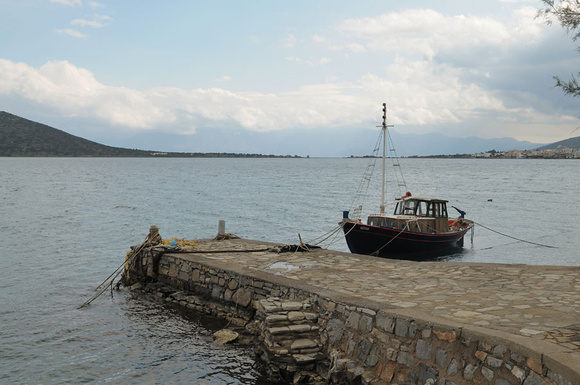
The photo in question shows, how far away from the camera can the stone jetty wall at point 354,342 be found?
21.0ft

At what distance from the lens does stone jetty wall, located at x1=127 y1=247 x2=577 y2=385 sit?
21.0 ft

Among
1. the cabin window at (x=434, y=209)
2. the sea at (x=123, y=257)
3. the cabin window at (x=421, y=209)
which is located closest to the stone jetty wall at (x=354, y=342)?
the sea at (x=123, y=257)

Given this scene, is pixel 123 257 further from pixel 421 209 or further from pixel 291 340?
pixel 291 340

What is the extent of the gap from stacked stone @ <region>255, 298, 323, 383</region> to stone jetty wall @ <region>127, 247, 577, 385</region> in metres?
0.02

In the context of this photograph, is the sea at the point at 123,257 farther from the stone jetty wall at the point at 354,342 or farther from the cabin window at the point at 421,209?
the cabin window at the point at 421,209

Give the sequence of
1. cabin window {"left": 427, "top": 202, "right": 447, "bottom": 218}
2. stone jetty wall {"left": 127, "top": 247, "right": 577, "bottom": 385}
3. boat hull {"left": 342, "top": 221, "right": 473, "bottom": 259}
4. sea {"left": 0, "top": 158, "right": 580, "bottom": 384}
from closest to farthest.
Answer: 1. stone jetty wall {"left": 127, "top": 247, "right": 577, "bottom": 385}
2. sea {"left": 0, "top": 158, "right": 580, "bottom": 384}
3. boat hull {"left": 342, "top": 221, "right": 473, "bottom": 259}
4. cabin window {"left": 427, "top": 202, "right": 447, "bottom": 218}

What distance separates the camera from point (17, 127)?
199500mm

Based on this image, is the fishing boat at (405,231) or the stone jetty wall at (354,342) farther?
the fishing boat at (405,231)

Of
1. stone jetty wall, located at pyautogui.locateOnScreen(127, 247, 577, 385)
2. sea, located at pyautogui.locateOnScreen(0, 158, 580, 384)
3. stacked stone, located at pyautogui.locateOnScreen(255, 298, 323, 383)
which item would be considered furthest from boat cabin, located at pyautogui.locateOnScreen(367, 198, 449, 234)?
stacked stone, located at pyautogui.locateOnScreen(255, 298, 323, 383)

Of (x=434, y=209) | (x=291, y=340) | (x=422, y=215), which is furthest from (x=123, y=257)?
(x=291, y=340)

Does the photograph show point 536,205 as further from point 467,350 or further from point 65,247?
point 467,350

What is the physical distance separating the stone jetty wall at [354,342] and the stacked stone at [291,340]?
0.02m

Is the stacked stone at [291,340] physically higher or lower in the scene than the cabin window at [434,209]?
lower

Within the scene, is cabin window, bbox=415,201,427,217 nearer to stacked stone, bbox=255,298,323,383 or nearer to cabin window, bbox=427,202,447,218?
cabin window, bbox=427,202,447,218
